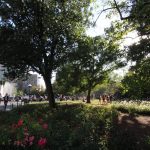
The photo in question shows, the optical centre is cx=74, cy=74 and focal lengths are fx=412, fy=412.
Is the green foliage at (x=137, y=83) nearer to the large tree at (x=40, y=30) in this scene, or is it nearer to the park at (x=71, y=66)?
the park at (x=71, y=66)

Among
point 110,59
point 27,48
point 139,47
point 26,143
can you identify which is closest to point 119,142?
point 26,143

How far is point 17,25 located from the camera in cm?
3500

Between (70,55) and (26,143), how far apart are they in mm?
24008

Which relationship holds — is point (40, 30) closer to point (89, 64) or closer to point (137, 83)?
point (89, 64)

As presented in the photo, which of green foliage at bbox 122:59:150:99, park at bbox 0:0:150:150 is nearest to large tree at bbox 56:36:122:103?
park at bbox 0:0:150:150

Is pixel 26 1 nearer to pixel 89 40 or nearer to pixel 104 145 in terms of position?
pixel 89 40

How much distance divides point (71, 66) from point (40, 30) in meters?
5.25

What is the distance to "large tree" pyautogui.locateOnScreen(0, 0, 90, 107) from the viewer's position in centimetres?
3428

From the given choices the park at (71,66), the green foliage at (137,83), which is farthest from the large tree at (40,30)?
the green foliage at (137,83)

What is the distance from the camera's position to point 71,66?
3897cm

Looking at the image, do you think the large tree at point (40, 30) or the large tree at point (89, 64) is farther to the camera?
the large tree at point (89, 64)

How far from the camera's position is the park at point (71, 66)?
13229 mm

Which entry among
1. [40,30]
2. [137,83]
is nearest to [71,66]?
[40,30]

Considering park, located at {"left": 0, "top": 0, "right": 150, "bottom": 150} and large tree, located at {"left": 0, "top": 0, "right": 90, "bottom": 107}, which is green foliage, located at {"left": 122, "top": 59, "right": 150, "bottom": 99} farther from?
large tree, located at {"left": 0, "top": 0, "right": 90, "bottom": 107}
